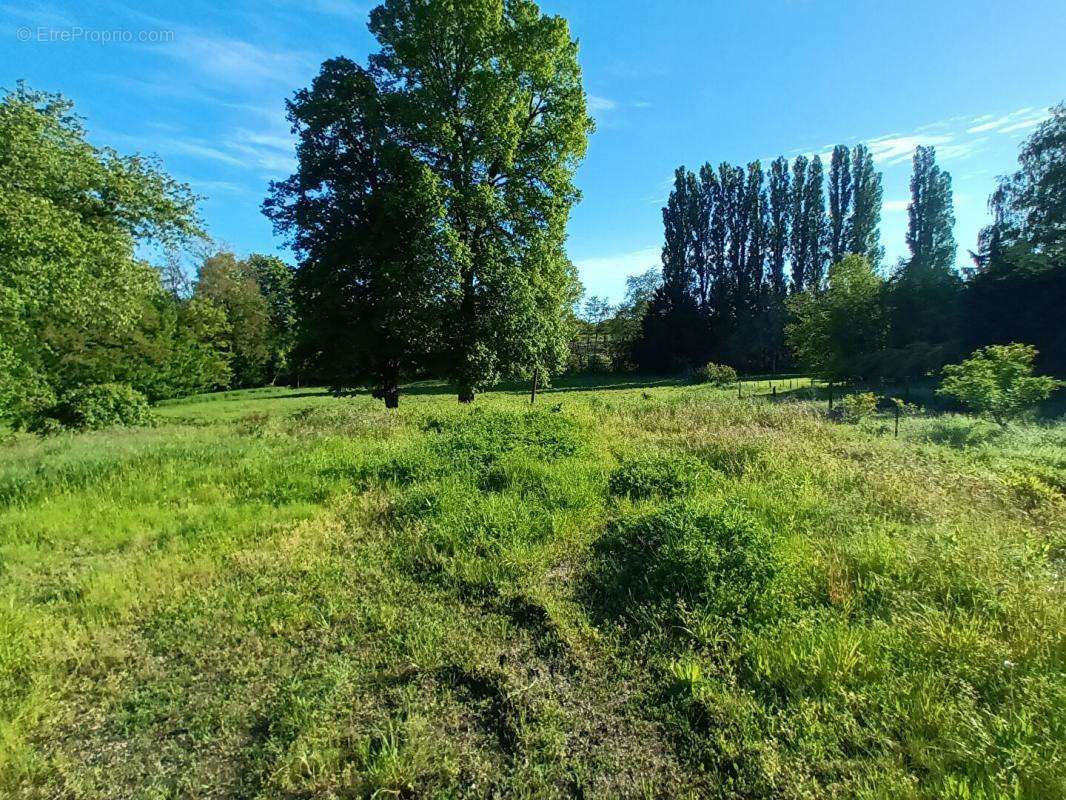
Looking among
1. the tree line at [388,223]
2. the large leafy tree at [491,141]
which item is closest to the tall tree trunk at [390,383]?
the tree line at [388,223]

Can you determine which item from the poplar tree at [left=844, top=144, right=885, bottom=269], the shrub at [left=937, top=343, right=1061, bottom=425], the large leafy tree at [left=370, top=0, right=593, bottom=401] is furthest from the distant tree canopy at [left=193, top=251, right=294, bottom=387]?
the poplar tree at [left=844, top=144, right=885, bottom=269]

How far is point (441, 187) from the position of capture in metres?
15.1

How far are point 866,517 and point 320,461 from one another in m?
7.98

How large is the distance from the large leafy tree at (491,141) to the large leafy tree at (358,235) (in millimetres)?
669

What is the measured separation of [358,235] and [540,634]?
1524cm

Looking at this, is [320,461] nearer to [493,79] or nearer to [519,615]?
[519,615]

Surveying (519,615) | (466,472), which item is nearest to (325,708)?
(519,615)

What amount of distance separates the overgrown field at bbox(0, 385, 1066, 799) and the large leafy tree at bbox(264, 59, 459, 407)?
9611 mm

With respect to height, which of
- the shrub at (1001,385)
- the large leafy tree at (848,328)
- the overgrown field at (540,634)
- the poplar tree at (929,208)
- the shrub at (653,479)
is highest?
the poplar tree at (929,208)

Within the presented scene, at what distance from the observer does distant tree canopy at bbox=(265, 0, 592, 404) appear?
14914 mm

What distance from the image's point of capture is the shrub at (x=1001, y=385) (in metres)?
11.7

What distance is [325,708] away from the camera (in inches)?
120

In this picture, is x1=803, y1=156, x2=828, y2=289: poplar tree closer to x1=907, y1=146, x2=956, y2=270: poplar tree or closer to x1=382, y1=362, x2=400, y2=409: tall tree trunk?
x1=907, y1=146, x2=956, y2=270: poplar tree

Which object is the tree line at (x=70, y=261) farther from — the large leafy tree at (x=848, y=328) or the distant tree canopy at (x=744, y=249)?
the distant tree canopy at (x=744, y=249)
